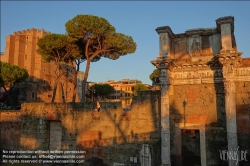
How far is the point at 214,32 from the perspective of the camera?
10336 mm

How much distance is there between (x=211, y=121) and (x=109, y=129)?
504 cm

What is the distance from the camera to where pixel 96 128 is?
1258 centimetres

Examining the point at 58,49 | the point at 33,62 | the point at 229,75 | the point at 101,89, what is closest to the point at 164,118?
the point at 229,75

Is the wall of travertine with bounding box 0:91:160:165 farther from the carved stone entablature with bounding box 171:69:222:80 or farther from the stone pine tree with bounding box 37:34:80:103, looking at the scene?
the stone pine tree with bounding box 37:34:80:103

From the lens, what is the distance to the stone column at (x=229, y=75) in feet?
29.7

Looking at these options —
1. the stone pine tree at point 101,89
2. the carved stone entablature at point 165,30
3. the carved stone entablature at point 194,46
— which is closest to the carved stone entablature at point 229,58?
the carved stone entablature at point 194,46

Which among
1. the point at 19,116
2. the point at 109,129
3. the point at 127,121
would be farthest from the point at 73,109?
the point at 19,116

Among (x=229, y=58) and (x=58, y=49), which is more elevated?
(x=58, y=49)

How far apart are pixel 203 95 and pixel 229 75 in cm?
144

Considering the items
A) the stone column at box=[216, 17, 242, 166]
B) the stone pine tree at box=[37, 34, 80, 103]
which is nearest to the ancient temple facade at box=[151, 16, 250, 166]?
the stone column at box=[216, 17, 242, 166]

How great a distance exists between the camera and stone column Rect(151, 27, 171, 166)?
1016 centimetres

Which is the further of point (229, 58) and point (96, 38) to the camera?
point (96, 38)

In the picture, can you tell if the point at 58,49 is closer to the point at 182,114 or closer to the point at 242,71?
the point at 182,114

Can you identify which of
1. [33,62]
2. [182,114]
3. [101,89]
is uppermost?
[33,62]
